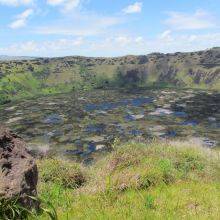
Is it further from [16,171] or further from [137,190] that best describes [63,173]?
[16,171]

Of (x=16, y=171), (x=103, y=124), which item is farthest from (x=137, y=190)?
(x=103, y=124)

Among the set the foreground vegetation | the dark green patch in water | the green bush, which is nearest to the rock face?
the foreground vegetation

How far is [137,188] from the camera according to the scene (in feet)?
46.9

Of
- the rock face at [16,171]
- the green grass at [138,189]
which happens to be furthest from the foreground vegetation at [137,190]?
the rock face at [16,171]

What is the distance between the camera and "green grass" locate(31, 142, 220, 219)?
34.1ft

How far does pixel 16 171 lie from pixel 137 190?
14.5ft

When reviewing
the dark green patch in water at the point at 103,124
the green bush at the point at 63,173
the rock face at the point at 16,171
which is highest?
the rock face at the point at 16,171

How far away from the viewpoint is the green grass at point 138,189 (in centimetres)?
1041

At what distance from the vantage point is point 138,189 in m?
14.3

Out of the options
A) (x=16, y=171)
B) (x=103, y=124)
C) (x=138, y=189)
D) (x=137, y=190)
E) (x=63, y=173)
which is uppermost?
(x=16, y=171)

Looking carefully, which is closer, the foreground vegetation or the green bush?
the foreground vegetation

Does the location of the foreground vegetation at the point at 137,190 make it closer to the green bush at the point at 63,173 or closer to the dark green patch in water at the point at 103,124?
the green bush at the point at 63,173

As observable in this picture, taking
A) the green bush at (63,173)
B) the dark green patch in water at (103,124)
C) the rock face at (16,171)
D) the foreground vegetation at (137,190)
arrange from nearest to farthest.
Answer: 1. the rock face at (16,171)
2. the foreground vegetation at (137,190)
3. the green bush at (63,173)
4. the dark green patch in water at (103,124)

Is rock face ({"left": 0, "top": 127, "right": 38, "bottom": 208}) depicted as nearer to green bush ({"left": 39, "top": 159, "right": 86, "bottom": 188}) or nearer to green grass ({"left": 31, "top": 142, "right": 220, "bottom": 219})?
green grass ({"left": 31, "top": 142, "right": 220, "bottom": 219})
